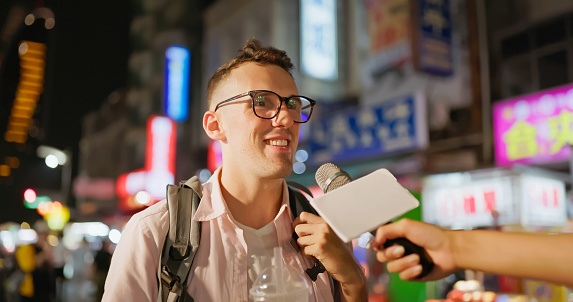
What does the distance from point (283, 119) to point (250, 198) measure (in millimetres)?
484

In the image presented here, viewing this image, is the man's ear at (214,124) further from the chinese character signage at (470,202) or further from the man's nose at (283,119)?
the chinese character signage at (470,202)

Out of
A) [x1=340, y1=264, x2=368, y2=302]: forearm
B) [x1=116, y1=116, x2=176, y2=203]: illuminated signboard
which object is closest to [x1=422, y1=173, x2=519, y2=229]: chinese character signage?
[x1=340, y1=264, x2=368, y2=302]: forearm

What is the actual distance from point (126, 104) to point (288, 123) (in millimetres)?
33567

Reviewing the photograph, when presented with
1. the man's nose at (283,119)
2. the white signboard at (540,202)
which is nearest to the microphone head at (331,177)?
the man's nose at (283,119)

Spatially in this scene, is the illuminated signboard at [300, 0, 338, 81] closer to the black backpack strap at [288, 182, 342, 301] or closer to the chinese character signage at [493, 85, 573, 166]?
the chinese character signage at [493, 85, 573, 166]

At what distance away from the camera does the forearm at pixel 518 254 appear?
4.64ft

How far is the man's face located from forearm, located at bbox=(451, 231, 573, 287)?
3.22 ft

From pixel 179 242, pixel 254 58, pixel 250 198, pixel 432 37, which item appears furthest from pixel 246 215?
pixel 432 37

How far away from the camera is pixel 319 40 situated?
13.7 metres

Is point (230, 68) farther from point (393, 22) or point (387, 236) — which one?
point (393, 22)

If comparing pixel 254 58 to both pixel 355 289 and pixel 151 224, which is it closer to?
pixel 151 224

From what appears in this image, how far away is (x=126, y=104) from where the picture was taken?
3331cm

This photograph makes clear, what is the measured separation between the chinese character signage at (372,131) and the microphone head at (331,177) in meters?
8.79

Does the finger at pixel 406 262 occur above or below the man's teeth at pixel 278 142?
below
